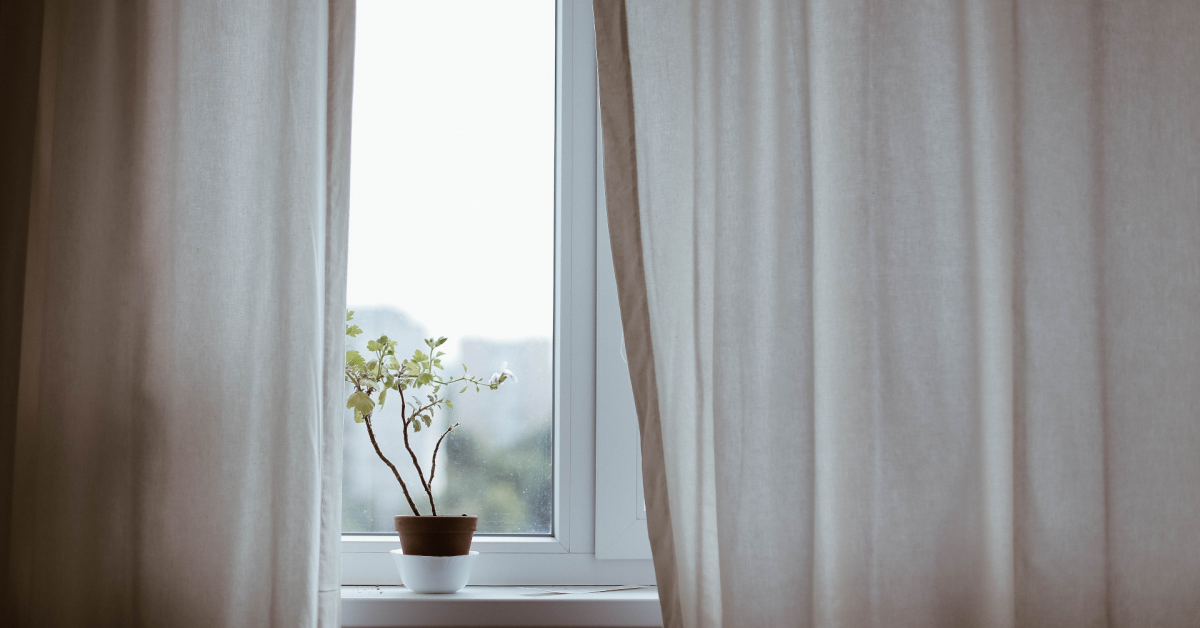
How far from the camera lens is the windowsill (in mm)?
1290

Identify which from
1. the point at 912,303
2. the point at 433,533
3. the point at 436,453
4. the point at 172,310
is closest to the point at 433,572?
the point at 433,533

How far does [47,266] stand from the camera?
1.20m

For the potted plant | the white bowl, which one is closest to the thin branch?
the potted plant

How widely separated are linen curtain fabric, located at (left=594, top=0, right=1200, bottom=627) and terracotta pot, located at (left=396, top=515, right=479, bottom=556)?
33 cm

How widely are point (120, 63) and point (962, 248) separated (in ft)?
4.20

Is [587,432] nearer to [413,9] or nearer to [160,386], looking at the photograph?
[160,386]

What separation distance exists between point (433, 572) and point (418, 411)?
0.85 feet

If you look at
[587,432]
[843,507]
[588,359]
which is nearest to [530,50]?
[588,359]

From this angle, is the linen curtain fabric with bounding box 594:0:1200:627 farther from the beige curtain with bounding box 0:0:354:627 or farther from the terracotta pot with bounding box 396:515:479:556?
the beige curtain with bounding box 0:0:354:627

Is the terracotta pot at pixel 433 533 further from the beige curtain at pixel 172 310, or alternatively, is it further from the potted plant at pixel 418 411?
the beige curtain at pixel 172 310

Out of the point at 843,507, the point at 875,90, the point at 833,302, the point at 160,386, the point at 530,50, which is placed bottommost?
the point at 843,507

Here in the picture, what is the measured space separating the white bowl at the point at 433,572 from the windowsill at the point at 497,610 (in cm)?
2

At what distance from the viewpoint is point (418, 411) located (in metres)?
1.38

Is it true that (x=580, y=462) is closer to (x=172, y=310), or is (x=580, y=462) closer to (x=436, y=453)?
(x=436, y=453)
